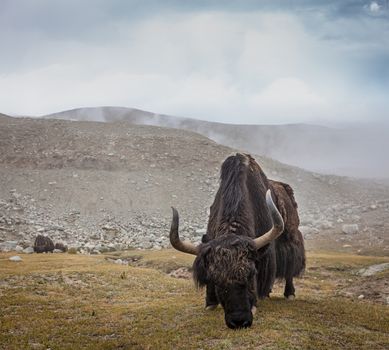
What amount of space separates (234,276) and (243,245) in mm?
621

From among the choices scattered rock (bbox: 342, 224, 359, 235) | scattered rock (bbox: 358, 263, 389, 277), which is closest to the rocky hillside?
scattered rock (bbox: 342, 224, 359, 235)

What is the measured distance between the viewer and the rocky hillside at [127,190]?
45.5 meters

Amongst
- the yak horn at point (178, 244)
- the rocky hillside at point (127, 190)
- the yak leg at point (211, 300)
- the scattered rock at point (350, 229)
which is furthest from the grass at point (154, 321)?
the scattered rock at point (350, 229)

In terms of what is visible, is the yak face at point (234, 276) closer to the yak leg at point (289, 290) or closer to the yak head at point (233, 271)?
the yak head at point (233, 271)

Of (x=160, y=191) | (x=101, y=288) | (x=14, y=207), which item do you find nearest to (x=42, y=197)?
(x=14, y=207)

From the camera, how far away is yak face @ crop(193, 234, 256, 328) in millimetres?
7668

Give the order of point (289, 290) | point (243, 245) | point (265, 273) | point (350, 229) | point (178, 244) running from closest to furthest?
point (243, 245) → point (178, 244) → point (265, 273) → point (289, 290) → point (350, 229)

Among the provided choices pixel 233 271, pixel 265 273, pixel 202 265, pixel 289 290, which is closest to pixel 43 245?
pixel 289 290

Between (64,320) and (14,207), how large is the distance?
136 feet

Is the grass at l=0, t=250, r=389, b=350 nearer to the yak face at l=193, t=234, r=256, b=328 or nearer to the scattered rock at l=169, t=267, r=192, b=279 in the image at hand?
the yak face at l=193, t=234, r=256, b=328

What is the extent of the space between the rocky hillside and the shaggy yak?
29.8 metres

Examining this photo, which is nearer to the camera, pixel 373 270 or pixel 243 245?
pixel 243 245

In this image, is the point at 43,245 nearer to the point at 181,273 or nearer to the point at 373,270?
the point at 181,273

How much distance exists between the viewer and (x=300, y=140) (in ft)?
458
